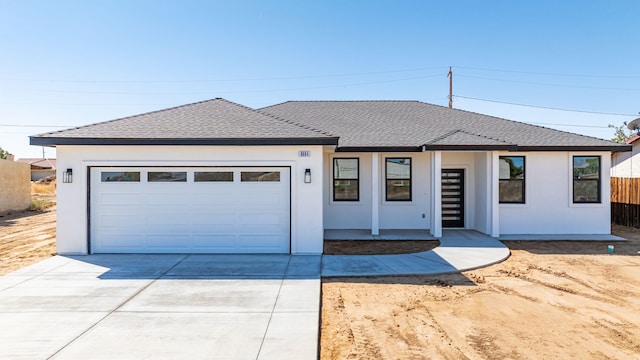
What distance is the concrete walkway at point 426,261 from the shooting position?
7500 mm

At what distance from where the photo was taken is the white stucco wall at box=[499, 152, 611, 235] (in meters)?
11.7

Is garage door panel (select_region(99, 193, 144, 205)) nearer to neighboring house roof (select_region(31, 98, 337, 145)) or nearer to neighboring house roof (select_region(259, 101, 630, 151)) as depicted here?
neighboring house roof (select_region(31, 98, 337, 145))

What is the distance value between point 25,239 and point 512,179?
635 inches

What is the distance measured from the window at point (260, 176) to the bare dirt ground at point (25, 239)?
533 cm

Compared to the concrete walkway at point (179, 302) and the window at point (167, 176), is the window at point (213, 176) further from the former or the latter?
the concrete walkway at point (179, 302)

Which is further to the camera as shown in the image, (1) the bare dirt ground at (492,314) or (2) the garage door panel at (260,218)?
(2) the garage door panel at (260,218)

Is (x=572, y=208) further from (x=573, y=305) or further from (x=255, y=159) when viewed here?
(x=255, y=159)

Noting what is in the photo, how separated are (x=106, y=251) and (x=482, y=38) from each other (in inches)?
671

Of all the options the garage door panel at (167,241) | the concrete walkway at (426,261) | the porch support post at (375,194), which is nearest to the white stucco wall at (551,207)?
the concrete walkway at (426,261)

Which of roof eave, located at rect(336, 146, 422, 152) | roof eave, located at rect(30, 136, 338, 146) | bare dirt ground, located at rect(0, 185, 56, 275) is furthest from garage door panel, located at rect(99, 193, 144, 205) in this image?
roof eave, located at rect(336, 146, 422, 152)

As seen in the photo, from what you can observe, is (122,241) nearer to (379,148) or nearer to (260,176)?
(260,176)

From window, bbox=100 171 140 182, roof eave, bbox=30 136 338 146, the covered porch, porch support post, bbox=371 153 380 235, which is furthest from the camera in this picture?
the covered porch

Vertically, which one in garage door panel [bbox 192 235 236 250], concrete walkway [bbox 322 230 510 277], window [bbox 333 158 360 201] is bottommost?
concrete walkway [bbox 322 230 510 277]

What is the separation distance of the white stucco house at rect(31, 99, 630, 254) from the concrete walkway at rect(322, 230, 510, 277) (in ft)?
3.84
